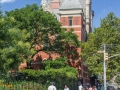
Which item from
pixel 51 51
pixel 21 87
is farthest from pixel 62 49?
pixel 21 87

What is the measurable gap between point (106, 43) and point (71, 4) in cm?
1170

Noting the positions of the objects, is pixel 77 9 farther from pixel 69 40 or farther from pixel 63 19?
pixel 69 40

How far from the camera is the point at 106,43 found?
140 ft

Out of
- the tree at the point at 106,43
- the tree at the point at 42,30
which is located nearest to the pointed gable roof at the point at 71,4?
the tree at the point at 42,30

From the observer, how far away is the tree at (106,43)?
141 ft

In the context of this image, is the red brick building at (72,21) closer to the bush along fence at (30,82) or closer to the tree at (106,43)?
the bush along fence at (30,82)

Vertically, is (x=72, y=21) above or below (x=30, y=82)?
above

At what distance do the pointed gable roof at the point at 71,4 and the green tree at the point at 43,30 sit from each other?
235 inches

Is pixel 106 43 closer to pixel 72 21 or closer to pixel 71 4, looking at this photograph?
pixel 72 21

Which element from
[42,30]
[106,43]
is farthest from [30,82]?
[106,43]

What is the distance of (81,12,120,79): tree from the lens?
42906 mm

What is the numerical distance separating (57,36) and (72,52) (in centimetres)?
374

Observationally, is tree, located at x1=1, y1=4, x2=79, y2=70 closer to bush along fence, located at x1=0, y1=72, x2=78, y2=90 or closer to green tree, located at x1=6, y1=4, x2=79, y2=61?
green tree, located at x1=6, y1=4, x2=79, y2=61

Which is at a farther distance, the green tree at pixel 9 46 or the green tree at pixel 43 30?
the green tree at pixel 43 30
